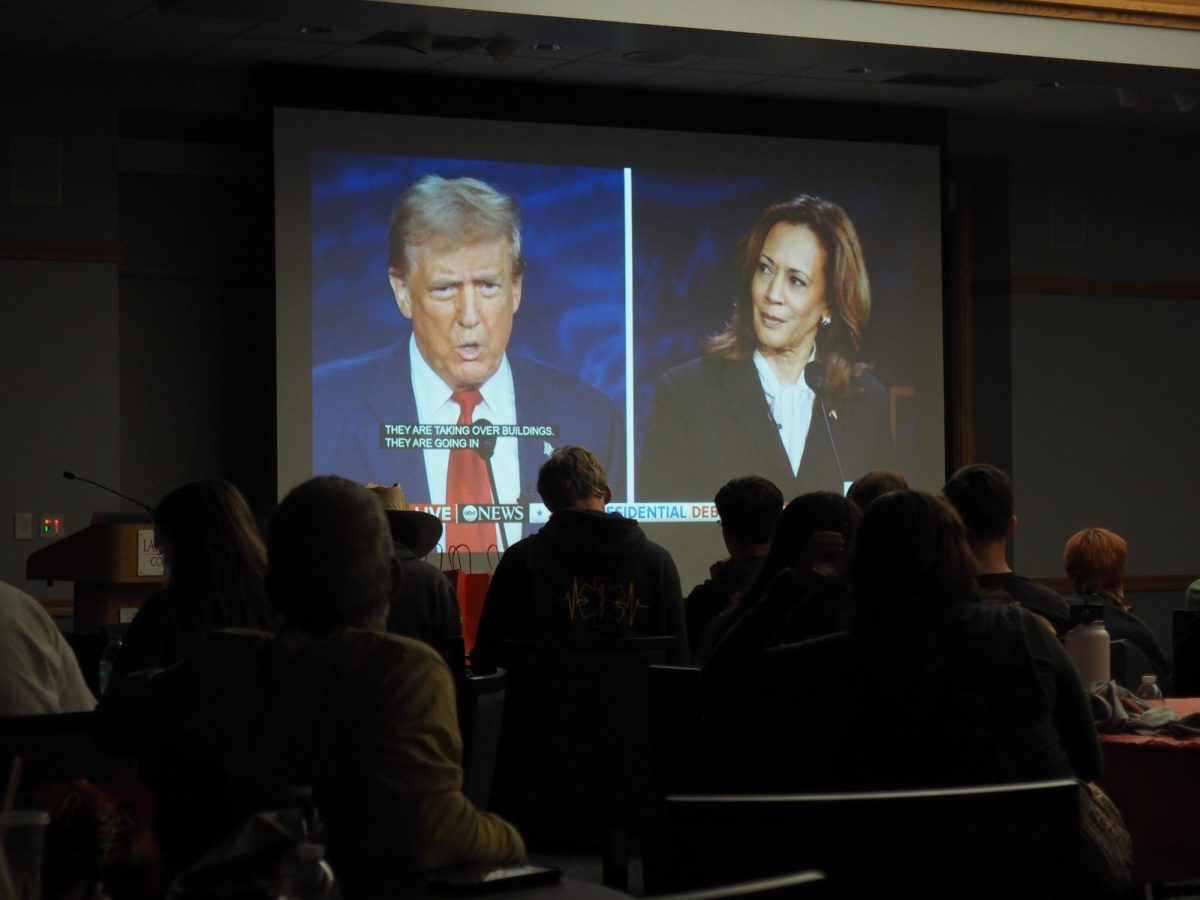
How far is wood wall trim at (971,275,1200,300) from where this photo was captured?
9.67 meters

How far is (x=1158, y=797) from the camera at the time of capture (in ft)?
10.6

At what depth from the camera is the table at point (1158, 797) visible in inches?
126

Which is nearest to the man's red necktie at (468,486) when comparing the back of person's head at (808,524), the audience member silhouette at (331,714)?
the back of person's head at (808,524)

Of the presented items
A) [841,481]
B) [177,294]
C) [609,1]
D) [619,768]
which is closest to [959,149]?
[841,481]

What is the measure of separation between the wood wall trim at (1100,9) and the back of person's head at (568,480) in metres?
3.15

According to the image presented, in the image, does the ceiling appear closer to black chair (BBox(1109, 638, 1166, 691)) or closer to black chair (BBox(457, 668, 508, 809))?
black chair (BBox(1109, 638, 1166, 691))

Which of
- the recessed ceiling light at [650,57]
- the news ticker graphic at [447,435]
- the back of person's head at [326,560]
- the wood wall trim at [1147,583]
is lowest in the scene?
the wood wall trim at [1147,583]

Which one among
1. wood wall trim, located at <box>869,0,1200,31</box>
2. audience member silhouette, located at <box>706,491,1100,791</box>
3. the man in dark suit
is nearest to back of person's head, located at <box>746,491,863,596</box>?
audience member silhouette, located at <box>706,491,1100,791</box>

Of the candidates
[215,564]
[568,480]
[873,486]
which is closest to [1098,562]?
[873,486]

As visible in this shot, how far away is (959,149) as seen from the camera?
9625mm

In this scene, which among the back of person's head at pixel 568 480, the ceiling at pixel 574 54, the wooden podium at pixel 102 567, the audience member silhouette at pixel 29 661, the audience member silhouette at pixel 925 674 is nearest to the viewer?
the audience member silhouette at pixel 925 674

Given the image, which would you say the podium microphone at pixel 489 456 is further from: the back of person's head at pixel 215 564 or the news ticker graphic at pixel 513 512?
the back of person's head at pixel 215 564

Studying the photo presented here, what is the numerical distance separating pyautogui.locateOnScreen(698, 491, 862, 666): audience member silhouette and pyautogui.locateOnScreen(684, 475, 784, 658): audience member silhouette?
1.02 m

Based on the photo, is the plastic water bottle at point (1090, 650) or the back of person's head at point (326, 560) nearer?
the back of person's head at point (326, 560)
